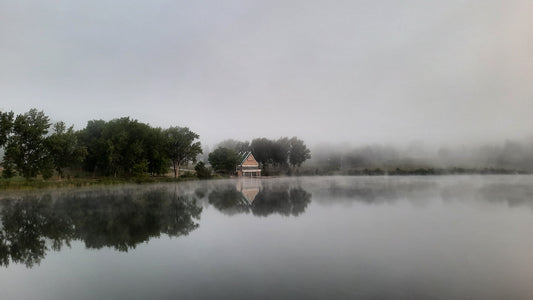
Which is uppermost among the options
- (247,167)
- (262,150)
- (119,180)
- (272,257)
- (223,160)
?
(262,150)

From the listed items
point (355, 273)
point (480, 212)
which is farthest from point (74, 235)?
point (480, 212)

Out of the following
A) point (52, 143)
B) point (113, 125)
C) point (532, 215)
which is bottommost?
point (532, 215)

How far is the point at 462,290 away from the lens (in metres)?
5.82

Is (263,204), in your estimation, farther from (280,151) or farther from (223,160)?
(280,151)

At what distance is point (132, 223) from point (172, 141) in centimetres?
5149

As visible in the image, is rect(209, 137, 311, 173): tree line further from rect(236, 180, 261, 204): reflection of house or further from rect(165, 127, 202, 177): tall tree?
rect(236, 180, 261, 204): reflection of house

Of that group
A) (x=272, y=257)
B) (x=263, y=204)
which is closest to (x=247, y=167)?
(x=263, y=204)

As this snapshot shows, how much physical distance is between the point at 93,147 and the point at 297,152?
2607 inches

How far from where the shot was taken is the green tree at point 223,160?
8288 centimetres

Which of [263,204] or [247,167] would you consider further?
[247,167]

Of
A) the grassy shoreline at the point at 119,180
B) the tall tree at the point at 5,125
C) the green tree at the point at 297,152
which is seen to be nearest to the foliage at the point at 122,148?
the grassy shoreline at the point at 119,180

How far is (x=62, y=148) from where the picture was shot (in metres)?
42.4

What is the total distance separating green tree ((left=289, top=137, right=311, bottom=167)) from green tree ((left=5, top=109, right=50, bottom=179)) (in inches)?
2909

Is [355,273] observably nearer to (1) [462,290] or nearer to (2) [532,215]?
(1) [462,290]
